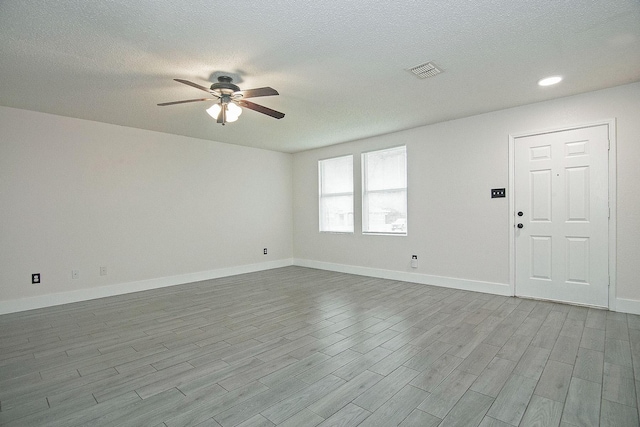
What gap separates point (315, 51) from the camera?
2568 mm

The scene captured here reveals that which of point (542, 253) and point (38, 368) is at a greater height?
point (542, 253)

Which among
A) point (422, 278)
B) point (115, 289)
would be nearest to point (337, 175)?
point (422, 278)

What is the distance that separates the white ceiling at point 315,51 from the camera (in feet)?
6.78

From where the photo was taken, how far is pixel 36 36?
229 centimetres

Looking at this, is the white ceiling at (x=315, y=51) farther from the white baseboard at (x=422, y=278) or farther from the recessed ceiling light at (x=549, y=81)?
the white baseboard at (x=422, y=278)

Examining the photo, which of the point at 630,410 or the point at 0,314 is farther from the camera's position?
the point at 0,314

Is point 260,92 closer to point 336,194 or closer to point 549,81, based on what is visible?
point 549,81

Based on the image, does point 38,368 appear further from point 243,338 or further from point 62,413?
point 243,338

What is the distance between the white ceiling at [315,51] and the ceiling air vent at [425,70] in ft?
0.25

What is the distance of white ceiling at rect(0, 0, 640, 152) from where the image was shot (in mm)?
2066

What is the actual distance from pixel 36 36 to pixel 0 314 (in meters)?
3.29

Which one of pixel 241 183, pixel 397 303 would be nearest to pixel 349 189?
pixel 241 183

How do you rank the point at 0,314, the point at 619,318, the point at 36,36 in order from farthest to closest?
the point at 0,314 → the point at 619,318 → the point at 36,36

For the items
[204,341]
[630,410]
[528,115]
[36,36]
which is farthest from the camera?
[528,115]
